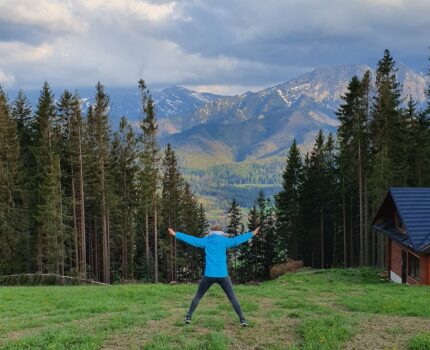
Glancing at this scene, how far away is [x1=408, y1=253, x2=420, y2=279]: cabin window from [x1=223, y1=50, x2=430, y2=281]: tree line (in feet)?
35.3

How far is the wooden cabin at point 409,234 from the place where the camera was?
2628 centimetres

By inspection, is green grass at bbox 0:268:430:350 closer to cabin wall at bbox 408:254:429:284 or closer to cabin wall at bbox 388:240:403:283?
cabin wall at bbox 408:254:429:284

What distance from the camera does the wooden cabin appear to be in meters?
26.3

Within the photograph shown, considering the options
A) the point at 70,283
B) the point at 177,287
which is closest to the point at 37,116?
the point at 70,283

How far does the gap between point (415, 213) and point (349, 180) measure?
19.2 m

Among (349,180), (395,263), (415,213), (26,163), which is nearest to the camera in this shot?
(415,213)

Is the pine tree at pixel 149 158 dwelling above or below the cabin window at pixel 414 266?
above

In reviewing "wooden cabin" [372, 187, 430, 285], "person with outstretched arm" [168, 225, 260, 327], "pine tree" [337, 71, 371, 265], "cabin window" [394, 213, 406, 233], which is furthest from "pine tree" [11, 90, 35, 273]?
"person with outstretched arm" [168, 225, 260, 327]

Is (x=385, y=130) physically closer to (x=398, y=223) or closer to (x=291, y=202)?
(x=398, y=223)

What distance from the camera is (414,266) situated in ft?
94.1

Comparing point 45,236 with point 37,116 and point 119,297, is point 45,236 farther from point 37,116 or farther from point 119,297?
point 119,297

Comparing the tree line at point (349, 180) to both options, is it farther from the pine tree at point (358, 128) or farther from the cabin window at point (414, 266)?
the cabin window at point (414, 266)

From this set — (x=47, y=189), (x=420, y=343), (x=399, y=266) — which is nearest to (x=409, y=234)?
(x=399, y=266)

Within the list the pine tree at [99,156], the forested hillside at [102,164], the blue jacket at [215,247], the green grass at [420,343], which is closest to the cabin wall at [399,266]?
the forested hillside at [102,164]
